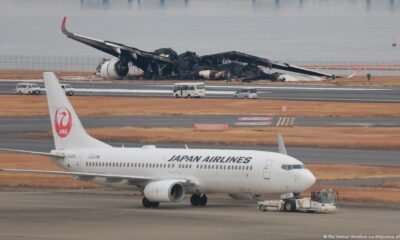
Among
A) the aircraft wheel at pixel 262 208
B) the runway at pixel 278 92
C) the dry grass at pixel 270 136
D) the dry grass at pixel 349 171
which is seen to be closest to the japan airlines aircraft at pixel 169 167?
the aircraft wheel at pixel 262 208

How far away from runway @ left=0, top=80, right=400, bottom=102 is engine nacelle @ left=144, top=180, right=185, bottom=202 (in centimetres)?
9534

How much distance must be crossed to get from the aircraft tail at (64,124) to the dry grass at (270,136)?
1402 inches

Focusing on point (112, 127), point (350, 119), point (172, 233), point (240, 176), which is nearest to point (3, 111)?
point (112, 127)

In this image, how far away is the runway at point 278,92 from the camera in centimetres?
16650

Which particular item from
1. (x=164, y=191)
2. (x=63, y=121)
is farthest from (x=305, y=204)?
(x=63, y=121)

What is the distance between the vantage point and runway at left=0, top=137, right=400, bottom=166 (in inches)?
3669

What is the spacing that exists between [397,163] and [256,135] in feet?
83.0

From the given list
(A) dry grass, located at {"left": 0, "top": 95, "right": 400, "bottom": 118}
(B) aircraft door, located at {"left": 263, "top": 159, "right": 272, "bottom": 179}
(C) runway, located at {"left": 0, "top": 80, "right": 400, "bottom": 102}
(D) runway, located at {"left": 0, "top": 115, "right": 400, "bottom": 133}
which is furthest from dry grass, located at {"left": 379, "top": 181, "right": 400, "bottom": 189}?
(C) runway, located at {"left": 0, "top": 80, "right": 400, "bottom": 102}

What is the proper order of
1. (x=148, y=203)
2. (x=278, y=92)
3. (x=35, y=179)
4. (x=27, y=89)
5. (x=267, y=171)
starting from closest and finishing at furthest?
(x=267, y=171) < (x=148, y=203) < (x=35, y=179) < (x=27, y=89) < (x=278, y=92)

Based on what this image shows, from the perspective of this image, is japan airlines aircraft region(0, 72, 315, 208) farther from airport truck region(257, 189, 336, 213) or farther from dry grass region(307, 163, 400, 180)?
dry grass region(307, 163, 400, 180)

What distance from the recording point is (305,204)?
6462 centimetres

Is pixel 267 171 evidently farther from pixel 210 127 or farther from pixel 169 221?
pixel 210 127

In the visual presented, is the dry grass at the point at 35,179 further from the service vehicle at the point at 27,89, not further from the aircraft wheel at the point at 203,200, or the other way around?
the service vehicle at the point at 27,89

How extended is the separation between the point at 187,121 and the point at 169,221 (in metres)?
71.1
